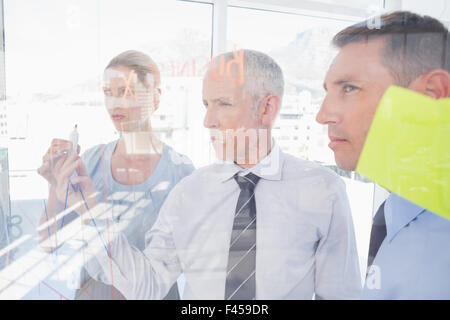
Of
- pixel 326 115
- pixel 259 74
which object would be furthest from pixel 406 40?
pixel 259 74

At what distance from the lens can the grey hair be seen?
0.94 meters

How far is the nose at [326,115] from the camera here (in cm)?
98

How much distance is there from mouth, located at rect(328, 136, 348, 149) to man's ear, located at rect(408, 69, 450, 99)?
24 centimetres

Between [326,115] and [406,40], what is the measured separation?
31cm

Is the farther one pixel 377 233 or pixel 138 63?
pixel 377 233

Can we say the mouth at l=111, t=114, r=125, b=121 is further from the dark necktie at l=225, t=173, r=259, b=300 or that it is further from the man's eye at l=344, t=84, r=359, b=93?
the man's eye at l=344, t=84, r=359, b=93

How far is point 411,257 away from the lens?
950 mm

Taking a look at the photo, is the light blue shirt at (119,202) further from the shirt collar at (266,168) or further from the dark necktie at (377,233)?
the dark necktie at (377,233)

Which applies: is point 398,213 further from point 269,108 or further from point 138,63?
point 138,63

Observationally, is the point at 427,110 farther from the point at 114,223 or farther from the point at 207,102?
the point at 114,223

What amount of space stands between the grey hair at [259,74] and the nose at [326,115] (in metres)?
0.13
